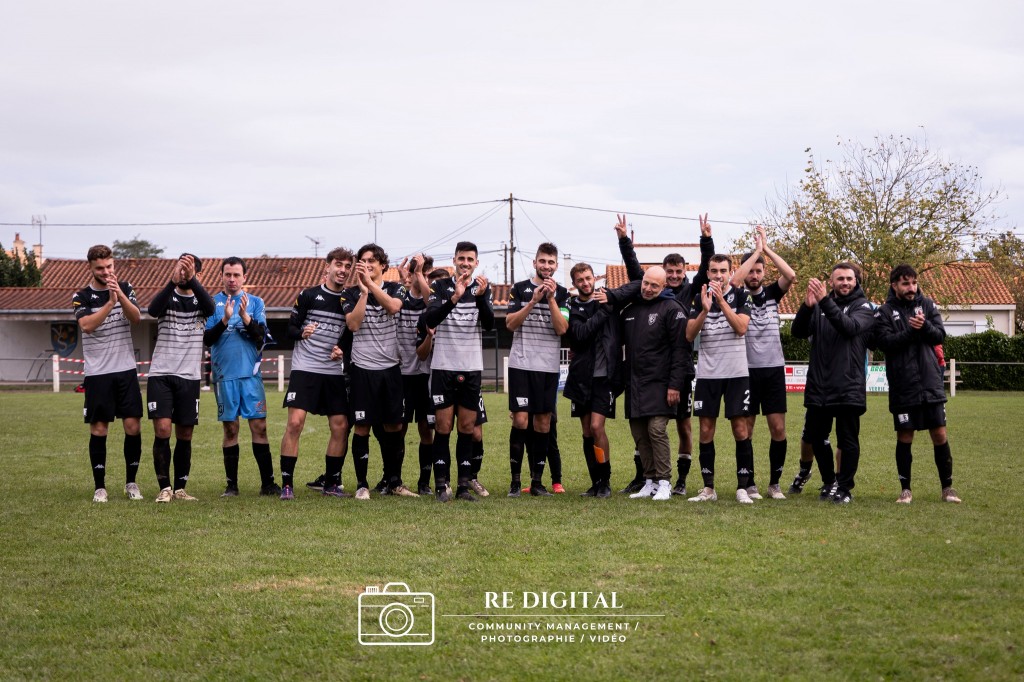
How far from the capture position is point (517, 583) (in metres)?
5.74

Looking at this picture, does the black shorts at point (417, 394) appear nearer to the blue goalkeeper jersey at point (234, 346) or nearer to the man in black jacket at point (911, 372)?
the blue goalkeeper jersey at point (234, 346)

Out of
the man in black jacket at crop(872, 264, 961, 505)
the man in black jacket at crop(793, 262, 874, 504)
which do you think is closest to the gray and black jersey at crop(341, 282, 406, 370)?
the man in black jacket at crop(793, 262, 874, 504)

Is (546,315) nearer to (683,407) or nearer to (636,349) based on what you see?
(636,349)

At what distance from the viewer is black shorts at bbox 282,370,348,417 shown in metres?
9.09

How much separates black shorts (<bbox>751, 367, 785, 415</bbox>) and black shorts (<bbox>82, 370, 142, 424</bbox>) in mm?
5690

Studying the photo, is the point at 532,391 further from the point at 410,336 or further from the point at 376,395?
the point at 376,395

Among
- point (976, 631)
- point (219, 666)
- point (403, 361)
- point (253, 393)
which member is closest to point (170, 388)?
point (253, 393)

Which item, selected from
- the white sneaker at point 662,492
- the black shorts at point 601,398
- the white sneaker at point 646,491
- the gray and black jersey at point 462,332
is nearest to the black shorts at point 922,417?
the white sneaker at point 662,492

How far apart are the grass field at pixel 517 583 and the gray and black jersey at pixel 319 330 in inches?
49.2

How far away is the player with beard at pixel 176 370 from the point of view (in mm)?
8984

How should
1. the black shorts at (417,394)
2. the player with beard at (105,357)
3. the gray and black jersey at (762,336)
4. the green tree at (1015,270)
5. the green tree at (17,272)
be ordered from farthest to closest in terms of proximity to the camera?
the green tree at (17,272) → the green tree at (1015,270) → the black shorts at (417,394) → the gray and black jersey at (762,336) → the player with beard at (105,357)

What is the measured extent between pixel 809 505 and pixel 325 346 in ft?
15.1

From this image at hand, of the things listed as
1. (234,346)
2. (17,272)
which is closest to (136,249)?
(17,272)

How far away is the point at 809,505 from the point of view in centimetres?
862
